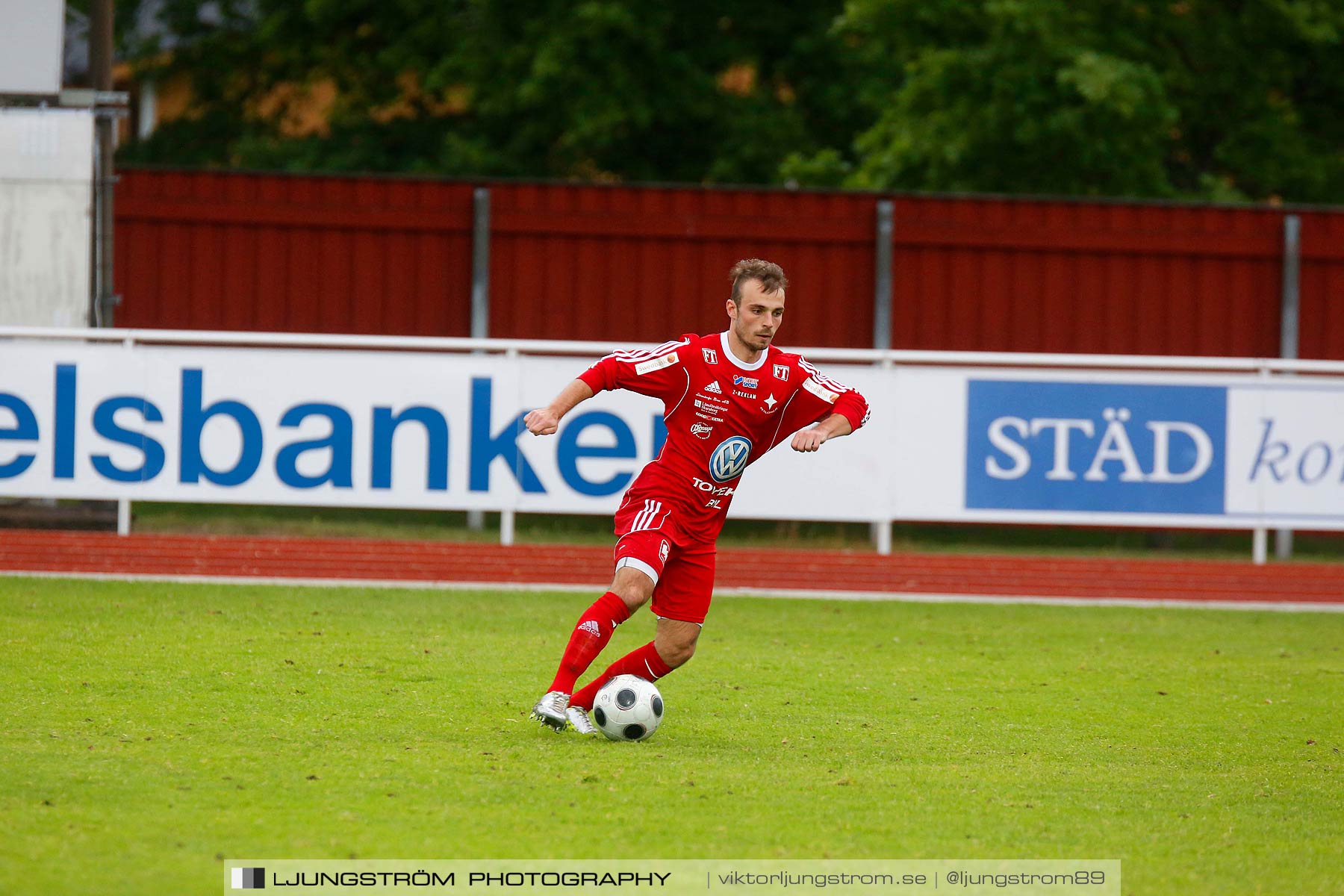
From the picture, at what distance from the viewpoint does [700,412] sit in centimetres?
665

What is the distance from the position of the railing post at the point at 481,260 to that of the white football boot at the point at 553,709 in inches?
335

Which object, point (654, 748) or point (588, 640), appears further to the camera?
point (588, 640)

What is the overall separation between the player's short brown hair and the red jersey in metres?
0.27

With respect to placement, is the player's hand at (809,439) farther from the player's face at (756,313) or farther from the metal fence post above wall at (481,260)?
the metal fence post above wall at (481,260)

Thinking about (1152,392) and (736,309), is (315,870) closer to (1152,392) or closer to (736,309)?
(736,309)

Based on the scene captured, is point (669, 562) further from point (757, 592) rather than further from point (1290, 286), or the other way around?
point (1290, 286)

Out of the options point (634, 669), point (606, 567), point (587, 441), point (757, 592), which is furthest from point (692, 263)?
point (634, 669)

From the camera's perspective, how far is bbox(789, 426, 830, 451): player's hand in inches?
251

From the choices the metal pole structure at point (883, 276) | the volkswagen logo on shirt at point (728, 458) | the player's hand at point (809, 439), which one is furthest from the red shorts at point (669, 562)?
the metal pole structure at point (883, 276)

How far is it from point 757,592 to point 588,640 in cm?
539

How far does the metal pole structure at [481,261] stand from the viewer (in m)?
14.7

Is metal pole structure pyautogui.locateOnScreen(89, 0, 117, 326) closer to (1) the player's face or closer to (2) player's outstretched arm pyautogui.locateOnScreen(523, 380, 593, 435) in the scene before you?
(2) player's outstretched arm pyautogui.locateOnScreen(523, 380, 593, 435)

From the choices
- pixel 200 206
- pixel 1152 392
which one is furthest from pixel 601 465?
pixel 200 206

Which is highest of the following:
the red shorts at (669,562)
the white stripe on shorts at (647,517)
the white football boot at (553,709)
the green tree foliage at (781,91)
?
the green tree foliage at (781,91)
